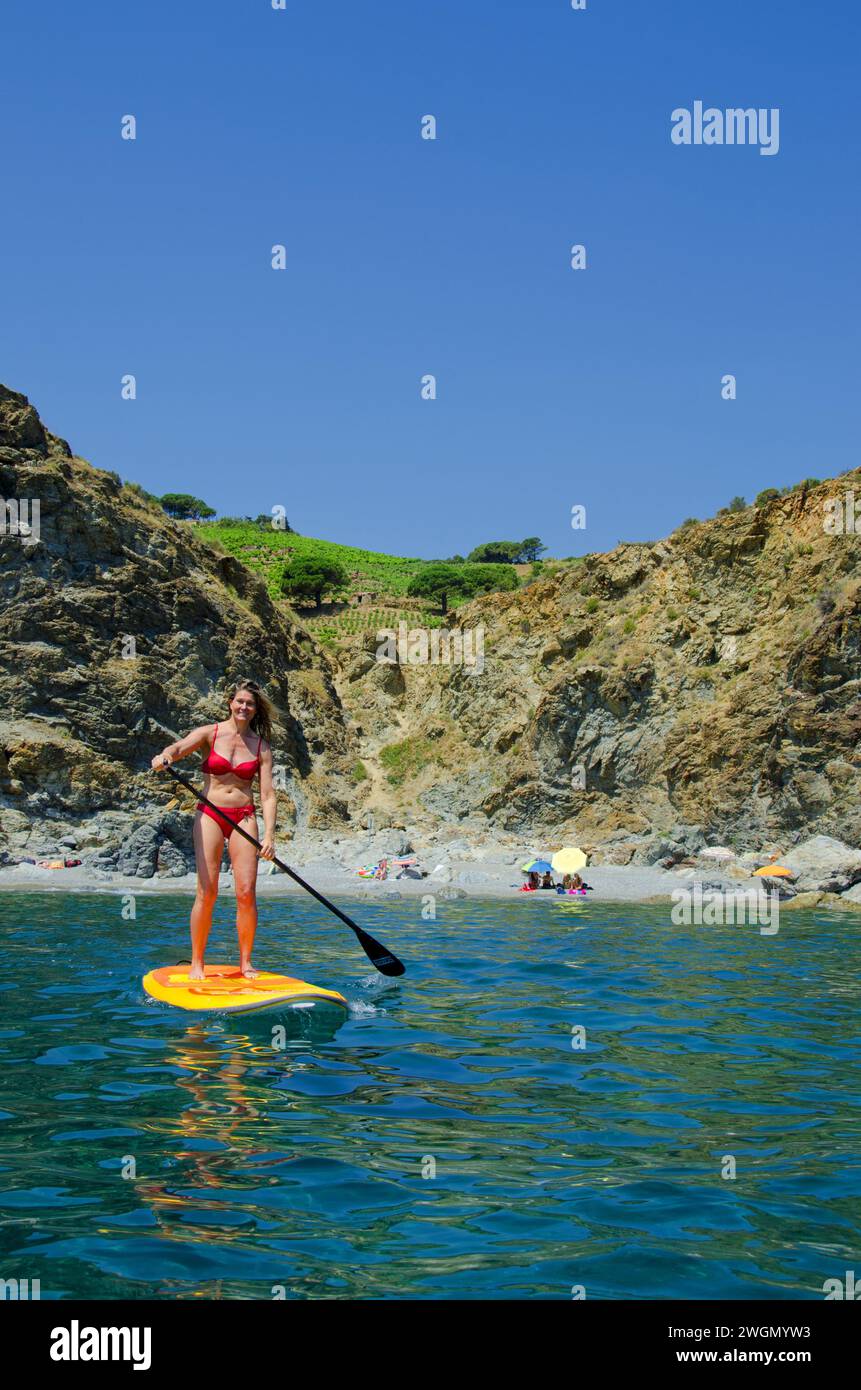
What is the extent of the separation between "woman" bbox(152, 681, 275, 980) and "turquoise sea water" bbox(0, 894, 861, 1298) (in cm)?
91

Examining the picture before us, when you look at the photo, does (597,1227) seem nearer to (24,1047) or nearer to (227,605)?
(24,1047)

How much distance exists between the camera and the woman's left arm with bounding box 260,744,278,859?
8922 millimetres

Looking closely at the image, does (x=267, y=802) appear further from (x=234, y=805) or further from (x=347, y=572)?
(x=347, y=572)

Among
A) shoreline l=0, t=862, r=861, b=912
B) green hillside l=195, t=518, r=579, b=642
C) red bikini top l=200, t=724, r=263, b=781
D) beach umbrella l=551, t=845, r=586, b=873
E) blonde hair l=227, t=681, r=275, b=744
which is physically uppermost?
green hillside l=195, t=518, r=579, b=642

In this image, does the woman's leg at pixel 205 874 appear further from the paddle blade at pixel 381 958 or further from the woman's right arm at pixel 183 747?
the paddle blade at pixel 381 958

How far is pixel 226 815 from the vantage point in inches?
377

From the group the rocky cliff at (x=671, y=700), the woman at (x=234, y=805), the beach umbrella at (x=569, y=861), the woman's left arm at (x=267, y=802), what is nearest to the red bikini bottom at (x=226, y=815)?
the woman at (x=234, y=805)

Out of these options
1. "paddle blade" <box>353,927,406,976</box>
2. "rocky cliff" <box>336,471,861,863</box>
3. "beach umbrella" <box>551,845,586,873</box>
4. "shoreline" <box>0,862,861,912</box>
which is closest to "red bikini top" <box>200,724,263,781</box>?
"paddle blade" <box>353,927,406,976</box>

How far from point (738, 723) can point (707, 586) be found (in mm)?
7877

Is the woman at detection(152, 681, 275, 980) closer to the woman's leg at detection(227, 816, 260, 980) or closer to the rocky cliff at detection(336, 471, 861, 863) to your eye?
the woman's leg at detection(227, 816, 260, 980)

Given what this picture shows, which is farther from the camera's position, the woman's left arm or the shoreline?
the shoreline

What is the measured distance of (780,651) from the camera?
3662cm

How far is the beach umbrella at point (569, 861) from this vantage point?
27.9 m

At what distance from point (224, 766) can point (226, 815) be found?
0.43m
